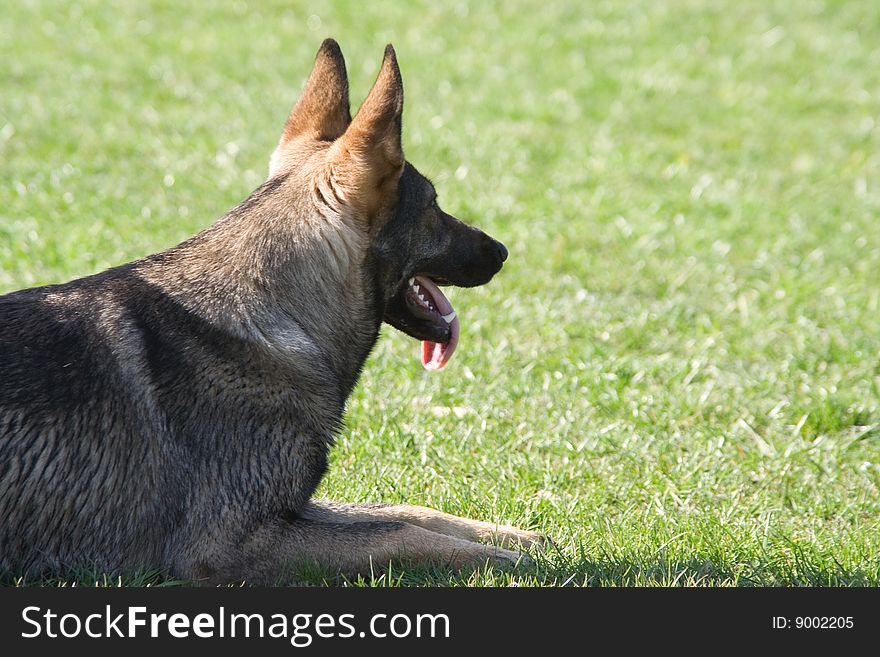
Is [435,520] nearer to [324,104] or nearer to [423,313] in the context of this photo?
[423,313]

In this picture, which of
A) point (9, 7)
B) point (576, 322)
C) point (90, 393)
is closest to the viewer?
point (90, 393)

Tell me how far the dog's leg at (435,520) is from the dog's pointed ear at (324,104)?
1449 millimetres

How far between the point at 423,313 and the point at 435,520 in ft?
2.63

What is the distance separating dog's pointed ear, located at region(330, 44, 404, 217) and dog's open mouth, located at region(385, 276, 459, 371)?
45 cm

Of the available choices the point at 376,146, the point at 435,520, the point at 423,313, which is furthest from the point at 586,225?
the point at 376,146

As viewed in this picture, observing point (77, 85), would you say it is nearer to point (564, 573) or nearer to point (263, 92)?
point (263, 92)

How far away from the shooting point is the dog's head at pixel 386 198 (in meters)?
3.90

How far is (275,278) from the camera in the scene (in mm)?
4016

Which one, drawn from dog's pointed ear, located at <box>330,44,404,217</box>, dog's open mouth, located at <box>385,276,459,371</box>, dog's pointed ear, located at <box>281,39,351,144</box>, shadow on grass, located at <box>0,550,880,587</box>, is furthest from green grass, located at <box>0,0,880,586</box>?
dog's pointed ear, located at <box>281,39,351,144</box>

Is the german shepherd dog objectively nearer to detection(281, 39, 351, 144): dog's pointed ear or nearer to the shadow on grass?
the shadow on grass

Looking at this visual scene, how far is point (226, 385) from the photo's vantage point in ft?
12.8

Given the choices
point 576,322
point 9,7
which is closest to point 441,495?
point 576,322

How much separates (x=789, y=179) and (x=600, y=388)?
462 cm

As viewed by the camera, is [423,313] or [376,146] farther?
[423,313]
